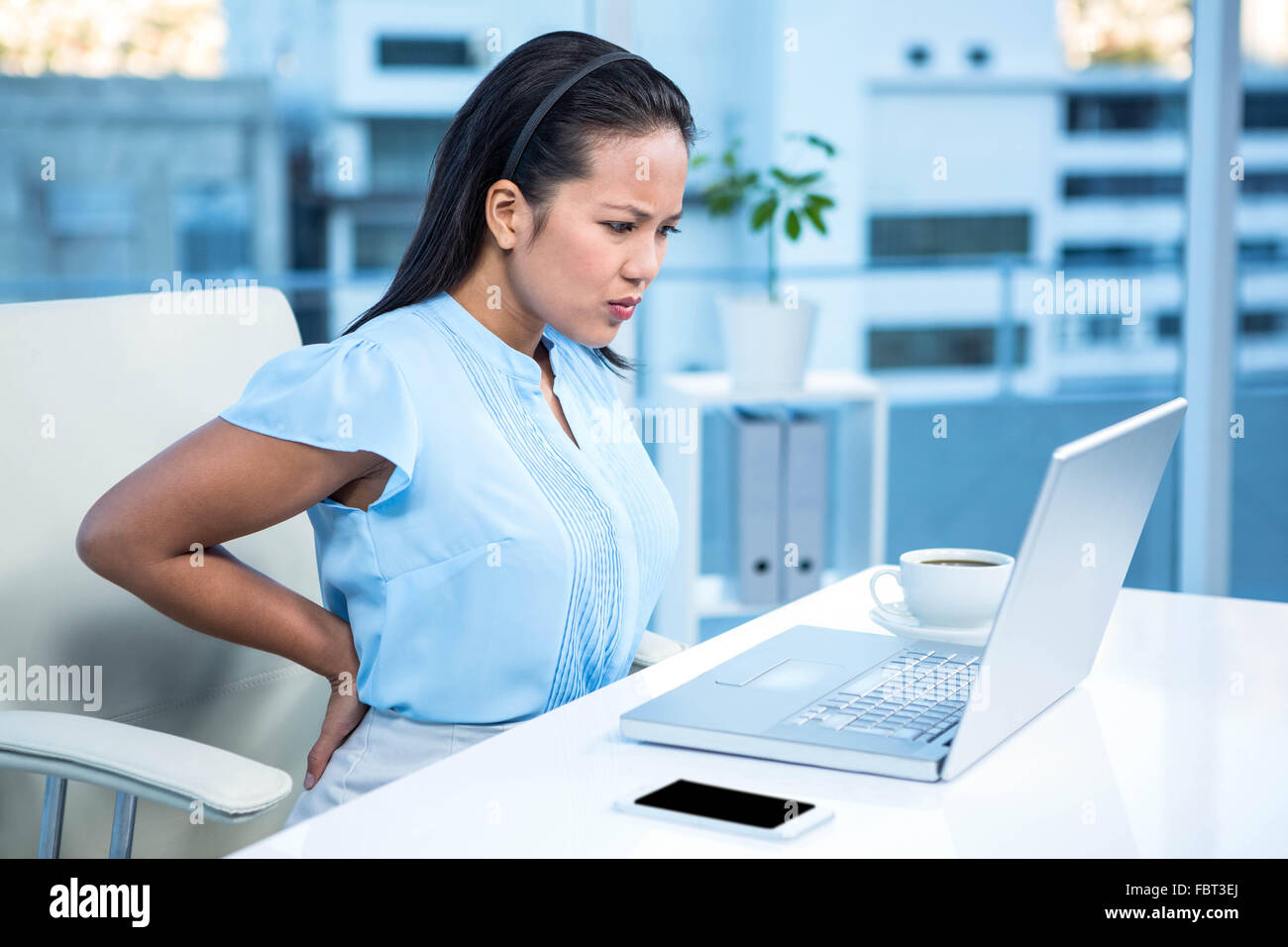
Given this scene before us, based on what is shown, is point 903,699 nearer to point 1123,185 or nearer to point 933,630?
point 933,630

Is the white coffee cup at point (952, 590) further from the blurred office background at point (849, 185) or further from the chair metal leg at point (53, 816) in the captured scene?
the blurred office background at point (849, 185)

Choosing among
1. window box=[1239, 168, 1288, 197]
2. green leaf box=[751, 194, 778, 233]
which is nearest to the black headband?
green leaf box=[751, 194, 778, 233]

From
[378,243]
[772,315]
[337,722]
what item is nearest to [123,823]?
[337,722]

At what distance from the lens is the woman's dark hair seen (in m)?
1.20

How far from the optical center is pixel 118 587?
4.25 feet

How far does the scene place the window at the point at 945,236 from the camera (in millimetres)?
3123

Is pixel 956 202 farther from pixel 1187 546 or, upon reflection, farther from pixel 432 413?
pixel 432 413

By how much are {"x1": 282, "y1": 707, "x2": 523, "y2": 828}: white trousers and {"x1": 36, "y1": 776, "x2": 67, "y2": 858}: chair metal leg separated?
198 mm

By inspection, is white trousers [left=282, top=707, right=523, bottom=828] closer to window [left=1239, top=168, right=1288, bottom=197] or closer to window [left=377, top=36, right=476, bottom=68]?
window [left=377, top=36, right=476, bottom=68]

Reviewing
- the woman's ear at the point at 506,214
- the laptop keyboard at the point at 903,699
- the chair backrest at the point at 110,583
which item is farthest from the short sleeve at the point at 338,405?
the laptop keyboard at the point at 903,699

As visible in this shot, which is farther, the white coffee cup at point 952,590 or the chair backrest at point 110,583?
the chair backrest at point 110,583

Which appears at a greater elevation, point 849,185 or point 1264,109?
point 1264,109

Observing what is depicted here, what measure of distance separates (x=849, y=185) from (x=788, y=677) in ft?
7.37
